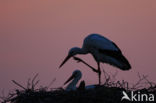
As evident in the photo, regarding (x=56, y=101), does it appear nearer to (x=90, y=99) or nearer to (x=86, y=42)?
(x=90, y=99)

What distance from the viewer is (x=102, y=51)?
46.0ft

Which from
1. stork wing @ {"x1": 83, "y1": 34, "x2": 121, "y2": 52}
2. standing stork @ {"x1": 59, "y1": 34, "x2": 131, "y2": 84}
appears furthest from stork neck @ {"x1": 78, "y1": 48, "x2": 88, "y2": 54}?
stork wing @ {"x1": 83, "y1": 34, "x2": 121, "y2": 52}

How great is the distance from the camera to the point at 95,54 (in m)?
14.2

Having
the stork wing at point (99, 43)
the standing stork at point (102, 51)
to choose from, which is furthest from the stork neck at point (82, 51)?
the stork wing at point (99, 43)

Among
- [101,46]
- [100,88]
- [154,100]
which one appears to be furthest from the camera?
[101,46]

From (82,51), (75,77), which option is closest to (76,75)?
(75,77)

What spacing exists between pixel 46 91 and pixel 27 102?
41cm

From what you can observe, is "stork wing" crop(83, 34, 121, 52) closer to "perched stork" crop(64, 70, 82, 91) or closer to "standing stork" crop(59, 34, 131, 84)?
"standing stork" crop(59, 34, 131, 84)

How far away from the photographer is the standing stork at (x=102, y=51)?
13.6 m

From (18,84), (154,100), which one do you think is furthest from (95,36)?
(154,100)

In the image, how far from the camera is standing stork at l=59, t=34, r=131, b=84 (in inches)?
537

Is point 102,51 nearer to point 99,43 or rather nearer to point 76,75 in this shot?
point 99,43

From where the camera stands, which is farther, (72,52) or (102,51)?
(72,52)

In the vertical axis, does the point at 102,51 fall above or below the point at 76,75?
above
